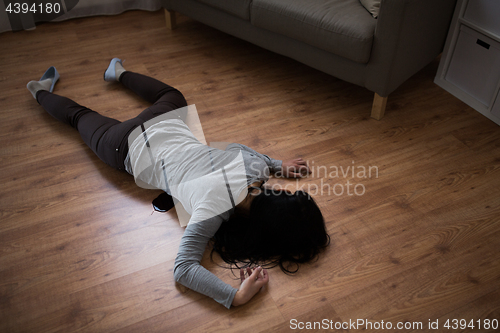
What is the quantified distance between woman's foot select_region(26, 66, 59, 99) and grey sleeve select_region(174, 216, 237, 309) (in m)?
1.22

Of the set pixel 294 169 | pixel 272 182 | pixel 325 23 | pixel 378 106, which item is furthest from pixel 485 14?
pixel 272 182

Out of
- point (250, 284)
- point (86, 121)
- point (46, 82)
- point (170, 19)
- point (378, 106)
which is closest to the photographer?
point (250, 284)

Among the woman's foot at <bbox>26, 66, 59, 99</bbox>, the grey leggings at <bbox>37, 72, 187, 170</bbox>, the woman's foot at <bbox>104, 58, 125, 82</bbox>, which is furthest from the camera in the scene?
the woman's foot at <bbox>104, 58, 125, 82</bbox>

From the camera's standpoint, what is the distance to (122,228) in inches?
56.8

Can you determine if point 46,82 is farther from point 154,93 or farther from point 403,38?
point 403,38

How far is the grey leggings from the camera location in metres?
1.57

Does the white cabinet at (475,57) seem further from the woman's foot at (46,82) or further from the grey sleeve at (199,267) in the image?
the woman's foot at (46,82)

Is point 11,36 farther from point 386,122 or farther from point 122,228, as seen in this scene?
point 386,122

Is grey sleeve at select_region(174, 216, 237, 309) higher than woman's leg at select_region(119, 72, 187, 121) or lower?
lower

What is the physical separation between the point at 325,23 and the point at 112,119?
3.29 feet

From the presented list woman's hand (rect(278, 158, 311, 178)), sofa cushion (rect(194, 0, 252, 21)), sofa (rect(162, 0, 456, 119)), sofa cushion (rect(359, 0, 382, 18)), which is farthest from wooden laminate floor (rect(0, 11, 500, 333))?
sofa cushion (rect(359, 0, 382, 18))

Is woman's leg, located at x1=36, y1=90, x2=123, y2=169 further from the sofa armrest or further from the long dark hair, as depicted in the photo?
the sofa armrest

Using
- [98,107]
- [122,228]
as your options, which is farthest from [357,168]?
[98,107]

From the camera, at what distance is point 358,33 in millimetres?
1671
